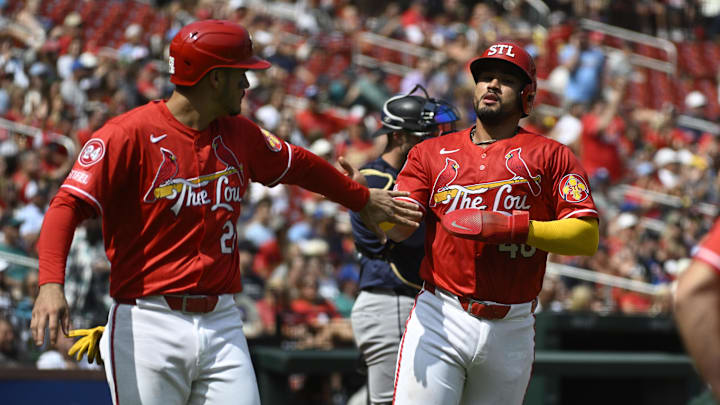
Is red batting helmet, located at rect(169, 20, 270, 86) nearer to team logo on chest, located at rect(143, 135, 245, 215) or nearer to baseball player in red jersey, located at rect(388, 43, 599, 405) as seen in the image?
team logo on chest, located at rect(143, 135, 245, 215)

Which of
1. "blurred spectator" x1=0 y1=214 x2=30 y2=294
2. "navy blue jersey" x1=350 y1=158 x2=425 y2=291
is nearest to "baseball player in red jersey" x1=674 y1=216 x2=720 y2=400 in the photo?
"navy blue jersey" x1=350 y1=158 x2=425 y2=291

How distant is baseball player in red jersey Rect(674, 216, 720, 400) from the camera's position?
2.03m

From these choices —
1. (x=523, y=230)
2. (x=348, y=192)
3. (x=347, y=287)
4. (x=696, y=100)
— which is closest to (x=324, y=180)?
(x=348, y=192)

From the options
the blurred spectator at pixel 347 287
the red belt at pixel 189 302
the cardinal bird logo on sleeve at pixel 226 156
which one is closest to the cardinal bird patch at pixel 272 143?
the cardinal bird logo on sleeve at pixel 226 156

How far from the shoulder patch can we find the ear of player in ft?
4.41

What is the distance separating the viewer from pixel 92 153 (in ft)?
11.6

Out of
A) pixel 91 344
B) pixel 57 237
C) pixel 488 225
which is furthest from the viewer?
pixel 91 344

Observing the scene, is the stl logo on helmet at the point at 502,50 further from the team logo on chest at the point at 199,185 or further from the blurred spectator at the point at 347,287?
the blurred spectator at the point at 347,287

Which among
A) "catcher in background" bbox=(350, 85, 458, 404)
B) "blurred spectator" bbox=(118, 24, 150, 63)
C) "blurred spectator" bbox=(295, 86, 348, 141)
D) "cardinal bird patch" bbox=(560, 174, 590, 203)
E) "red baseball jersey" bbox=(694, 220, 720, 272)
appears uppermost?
"red baseball jersey" bbox=(694, 220, 720, 272)

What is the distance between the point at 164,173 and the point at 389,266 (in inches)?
72.2

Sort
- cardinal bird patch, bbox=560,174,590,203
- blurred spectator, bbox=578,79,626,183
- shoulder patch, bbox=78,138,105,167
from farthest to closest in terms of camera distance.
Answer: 1. blurred spectator, bbox=578,79,626,183
2. cardinal bird patch, bbox=560,174,590,203
3. shoulder patch, bbox=78,138,105,167

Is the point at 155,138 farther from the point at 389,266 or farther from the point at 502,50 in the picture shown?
the point at 389,266

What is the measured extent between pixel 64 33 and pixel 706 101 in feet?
33.7

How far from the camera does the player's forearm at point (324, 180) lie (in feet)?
13.6
